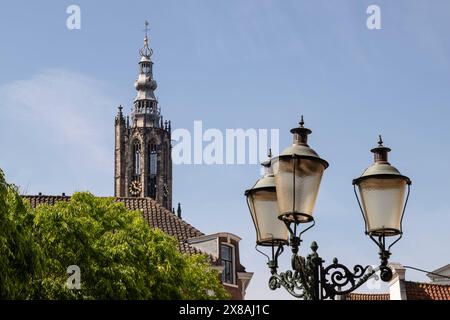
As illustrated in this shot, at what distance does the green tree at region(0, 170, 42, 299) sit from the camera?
24.2 m

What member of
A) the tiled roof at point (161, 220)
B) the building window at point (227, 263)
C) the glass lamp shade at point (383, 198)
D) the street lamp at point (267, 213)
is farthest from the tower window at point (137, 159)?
the glass lamp shade at point (383, 198)

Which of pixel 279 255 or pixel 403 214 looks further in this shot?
pixel 279 255

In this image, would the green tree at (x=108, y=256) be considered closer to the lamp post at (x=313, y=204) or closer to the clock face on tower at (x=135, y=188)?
the lamp post at (x=313, y=204)

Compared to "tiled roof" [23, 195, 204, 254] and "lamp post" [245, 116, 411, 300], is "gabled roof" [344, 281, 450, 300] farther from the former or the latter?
"lamp post" [245, 116, 411, 300]

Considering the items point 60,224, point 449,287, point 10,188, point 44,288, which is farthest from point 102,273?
point 449,287

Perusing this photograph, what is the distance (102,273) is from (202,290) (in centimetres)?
928

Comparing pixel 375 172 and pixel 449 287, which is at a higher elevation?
pixel 449 287

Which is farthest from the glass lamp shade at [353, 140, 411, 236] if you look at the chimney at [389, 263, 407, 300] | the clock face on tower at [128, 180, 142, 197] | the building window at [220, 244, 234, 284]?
the clock face on tower at [128, 180, 142, 197]

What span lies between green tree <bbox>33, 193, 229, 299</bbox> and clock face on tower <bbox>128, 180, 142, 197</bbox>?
93774mm

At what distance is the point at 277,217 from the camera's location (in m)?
13.3

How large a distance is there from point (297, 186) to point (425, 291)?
34736 millimetres
